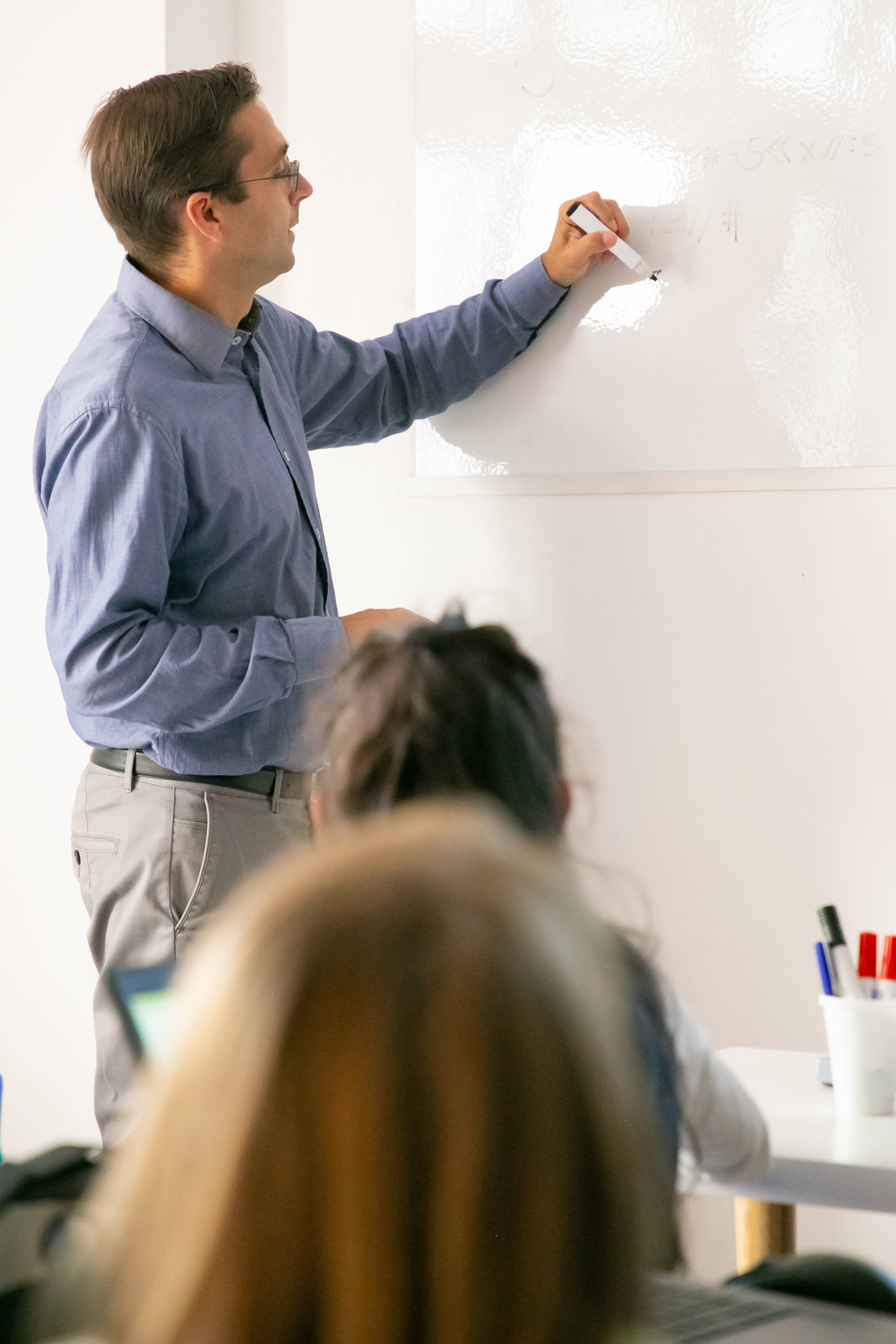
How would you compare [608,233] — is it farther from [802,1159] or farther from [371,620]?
[802,1159]

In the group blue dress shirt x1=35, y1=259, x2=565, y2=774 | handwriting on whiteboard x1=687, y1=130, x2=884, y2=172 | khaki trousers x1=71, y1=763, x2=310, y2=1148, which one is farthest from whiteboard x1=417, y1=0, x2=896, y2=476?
khaki trousers x1=71, y1=763, x2=310, y2=1148

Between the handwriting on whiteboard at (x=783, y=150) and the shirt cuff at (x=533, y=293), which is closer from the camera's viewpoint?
→ the handwriting on whiteboard at (x=783, y=150)

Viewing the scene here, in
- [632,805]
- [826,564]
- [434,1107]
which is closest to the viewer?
[434,1107]

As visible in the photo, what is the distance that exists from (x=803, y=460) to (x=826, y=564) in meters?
0.13

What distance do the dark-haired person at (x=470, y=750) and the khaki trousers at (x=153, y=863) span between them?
716mm

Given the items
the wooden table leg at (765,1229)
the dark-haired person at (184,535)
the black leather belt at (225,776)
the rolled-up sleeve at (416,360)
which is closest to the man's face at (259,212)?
the dark-haired person at (184,535)

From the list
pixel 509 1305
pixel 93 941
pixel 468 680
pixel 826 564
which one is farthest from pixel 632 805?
pixel 509 1305

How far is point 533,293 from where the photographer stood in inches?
76.2

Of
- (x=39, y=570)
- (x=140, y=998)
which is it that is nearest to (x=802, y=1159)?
(x=140, y=998)

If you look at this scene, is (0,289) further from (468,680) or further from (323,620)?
(468,680)

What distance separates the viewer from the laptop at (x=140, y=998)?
2.48 feet

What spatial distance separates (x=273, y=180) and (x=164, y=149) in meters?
0.14

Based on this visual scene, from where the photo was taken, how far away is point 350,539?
2.19 meters

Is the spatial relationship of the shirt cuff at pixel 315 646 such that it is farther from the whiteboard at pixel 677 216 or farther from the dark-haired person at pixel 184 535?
the whiteboard at pixel 677 216
